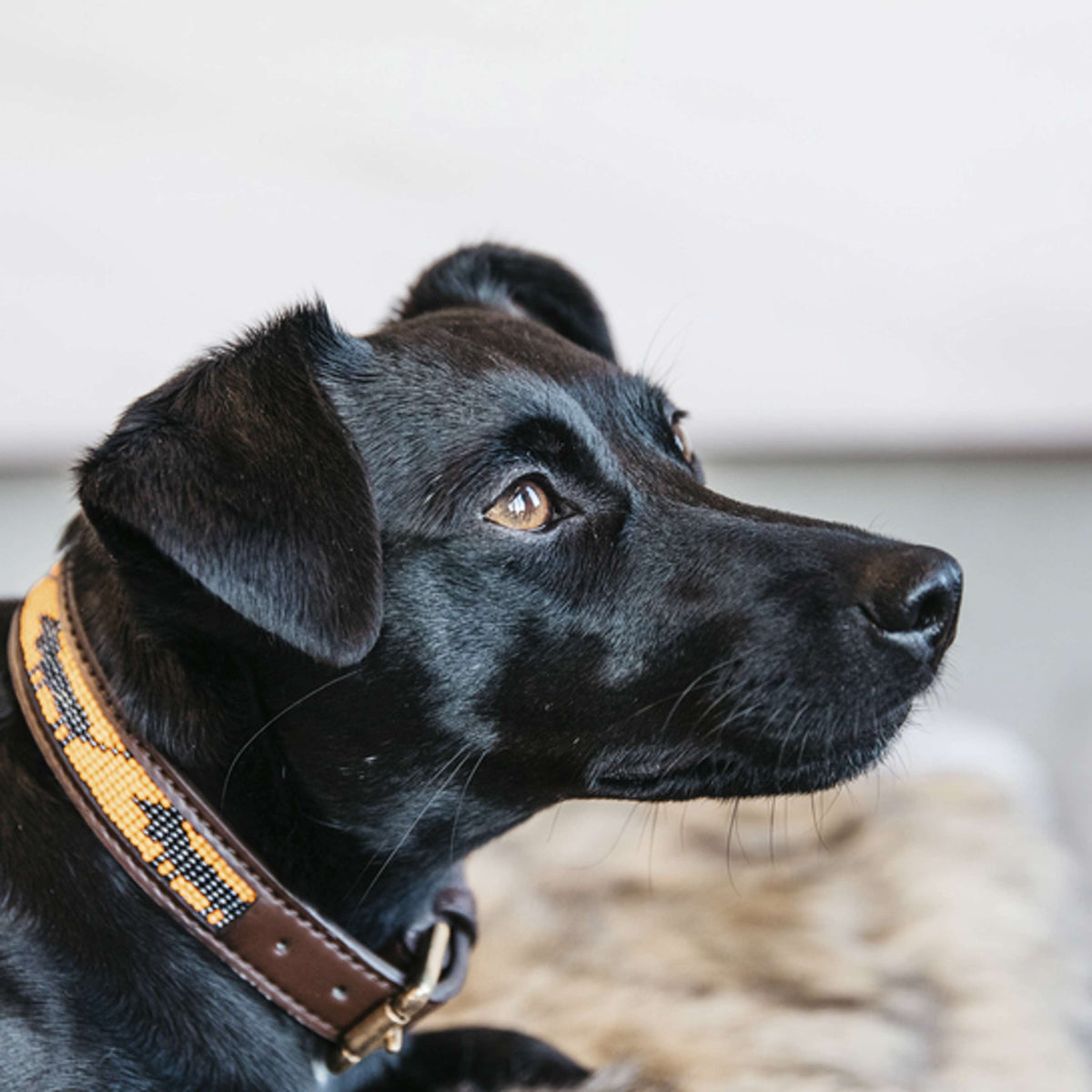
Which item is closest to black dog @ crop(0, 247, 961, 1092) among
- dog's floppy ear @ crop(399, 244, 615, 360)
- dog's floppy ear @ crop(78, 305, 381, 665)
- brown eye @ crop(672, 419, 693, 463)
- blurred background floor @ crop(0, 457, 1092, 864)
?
dog's floppy ear @ crop(78, 305, 381, 665)

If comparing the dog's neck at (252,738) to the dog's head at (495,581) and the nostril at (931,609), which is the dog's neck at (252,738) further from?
the nostril at (931,609)

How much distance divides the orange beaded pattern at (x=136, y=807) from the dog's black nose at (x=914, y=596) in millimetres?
523

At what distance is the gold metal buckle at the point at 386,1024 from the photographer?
1.12 m

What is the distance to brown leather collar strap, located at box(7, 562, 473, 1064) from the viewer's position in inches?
40.4

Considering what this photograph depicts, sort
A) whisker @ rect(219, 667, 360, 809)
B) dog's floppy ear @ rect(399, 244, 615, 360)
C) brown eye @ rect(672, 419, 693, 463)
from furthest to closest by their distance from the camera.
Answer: dog's floppy ear @ rect(399, 244, 615, 360)
brown eye @ rect(672, 419, 693, 463)
whisker @ rect(219, 667, 360, 809)

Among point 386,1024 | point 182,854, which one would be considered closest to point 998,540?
point 386,1024

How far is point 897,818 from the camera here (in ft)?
6.17

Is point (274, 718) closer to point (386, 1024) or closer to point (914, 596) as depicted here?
point (386, 1024)

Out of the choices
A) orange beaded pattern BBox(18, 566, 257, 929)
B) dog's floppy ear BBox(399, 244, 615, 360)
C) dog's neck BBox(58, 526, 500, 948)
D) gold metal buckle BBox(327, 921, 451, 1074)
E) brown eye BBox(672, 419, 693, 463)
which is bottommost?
gold metal buckle BBox(327, 921, 451, 1074)

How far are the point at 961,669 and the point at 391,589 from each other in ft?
6.78

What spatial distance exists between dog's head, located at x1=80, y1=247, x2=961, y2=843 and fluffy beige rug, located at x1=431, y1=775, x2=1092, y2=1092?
38cm

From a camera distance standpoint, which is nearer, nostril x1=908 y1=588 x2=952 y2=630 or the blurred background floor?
nostril x1=908 y1=588 x2=952 y2=630

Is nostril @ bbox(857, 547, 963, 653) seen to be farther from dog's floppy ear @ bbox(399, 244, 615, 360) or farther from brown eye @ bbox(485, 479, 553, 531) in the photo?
dog's floppy ear @ bbox(399, 244, 615, 360)

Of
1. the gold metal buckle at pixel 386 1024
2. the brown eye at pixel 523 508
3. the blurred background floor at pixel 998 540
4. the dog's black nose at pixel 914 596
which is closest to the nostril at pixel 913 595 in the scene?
the dog's black nose at pixel 914 596
